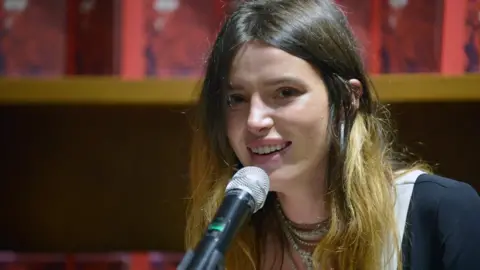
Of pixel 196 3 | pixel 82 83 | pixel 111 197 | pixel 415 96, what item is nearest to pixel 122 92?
pixel 82 83

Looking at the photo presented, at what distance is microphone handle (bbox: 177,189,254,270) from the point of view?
0.56 m

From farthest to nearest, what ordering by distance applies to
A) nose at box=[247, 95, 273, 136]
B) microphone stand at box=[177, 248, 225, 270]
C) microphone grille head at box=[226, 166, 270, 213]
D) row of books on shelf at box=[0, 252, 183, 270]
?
row of books on shelf at box=[0, 252, 183, 270], nose at box=[247, 95, 273, 136], microphone grille head at box=[226, 166, 270, 213], microphone stand at box=[177, 248, 225, 270]

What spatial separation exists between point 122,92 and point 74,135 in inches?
10.8

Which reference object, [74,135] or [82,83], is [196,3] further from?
[74,135]

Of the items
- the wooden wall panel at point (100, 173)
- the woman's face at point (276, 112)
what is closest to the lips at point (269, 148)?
the woman's face at point (276, 112)

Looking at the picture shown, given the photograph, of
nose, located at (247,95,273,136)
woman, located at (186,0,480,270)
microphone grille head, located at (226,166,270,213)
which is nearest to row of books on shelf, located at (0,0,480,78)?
woman, located at (186,0,480,270)

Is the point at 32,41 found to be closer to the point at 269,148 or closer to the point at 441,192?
the point at 269,148

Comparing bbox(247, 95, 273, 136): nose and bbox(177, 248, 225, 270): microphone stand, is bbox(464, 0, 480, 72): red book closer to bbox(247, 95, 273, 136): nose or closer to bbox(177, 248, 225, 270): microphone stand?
bbox(247, 95, 273, 136): nose

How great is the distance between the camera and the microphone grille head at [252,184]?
0.66 meters

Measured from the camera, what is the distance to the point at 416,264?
0.91 metres

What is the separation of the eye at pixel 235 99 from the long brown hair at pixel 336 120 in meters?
0.02

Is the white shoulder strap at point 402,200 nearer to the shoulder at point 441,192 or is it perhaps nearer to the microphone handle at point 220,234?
the shoulder at point 441,192

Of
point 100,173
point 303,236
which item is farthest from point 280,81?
point 100,173

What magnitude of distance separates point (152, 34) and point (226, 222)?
1.90ft
